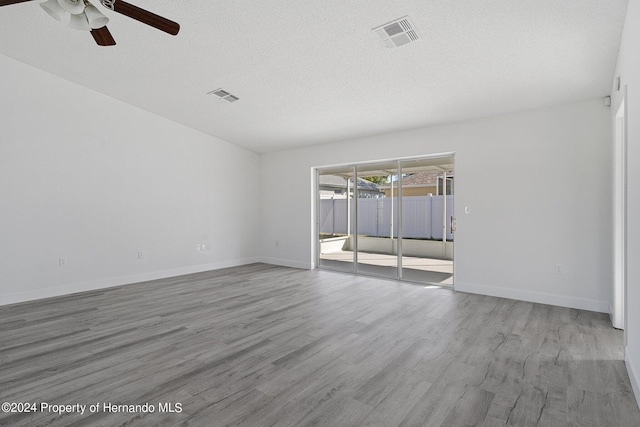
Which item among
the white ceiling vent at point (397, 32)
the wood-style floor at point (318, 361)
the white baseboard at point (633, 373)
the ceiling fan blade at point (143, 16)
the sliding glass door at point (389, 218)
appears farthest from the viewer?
the sliding glass door at point (389, 218)

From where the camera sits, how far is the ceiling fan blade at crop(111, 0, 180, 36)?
227 centimetres

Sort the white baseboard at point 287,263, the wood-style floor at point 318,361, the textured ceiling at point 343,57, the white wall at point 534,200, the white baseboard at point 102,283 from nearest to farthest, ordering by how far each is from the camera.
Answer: the wood-style floor at point 318,361, the textured ceiling at point 343,57, the white wall at point 534,200, the white baseboard at point 102,283, the white baseboard at point 287,263

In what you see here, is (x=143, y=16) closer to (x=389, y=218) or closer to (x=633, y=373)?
(x=633, y=373)

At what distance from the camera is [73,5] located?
2191mm

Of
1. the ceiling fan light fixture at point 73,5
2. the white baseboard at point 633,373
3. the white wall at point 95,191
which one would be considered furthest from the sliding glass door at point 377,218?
the ceiling fan light fixture at point 73,5

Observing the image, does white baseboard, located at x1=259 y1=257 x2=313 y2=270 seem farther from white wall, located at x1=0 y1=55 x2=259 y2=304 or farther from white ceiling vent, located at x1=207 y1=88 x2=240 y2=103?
white ceiling vent, located at x1=207 y1=88 x2=240 y2=103

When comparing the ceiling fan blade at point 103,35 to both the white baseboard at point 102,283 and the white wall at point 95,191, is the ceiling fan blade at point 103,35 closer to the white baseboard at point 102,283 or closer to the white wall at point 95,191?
the white wall at point 95,191

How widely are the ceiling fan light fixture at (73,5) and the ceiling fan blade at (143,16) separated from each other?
21 centimetres

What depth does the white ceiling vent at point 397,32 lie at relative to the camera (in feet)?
9.91

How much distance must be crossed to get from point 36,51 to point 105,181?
78.1 inches

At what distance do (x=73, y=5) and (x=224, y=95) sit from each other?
282 centimetres

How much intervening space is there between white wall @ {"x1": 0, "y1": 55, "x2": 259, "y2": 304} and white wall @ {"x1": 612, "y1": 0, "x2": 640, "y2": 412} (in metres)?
6.51

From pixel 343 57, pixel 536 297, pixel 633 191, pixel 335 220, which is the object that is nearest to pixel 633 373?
pixel 633 191

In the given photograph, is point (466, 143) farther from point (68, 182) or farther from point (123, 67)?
point (68, 182)
